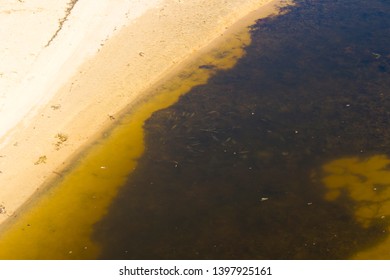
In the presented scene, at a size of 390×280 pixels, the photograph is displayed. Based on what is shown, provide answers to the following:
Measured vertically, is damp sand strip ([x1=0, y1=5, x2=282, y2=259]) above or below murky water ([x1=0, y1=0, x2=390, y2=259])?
above

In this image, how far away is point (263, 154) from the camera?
17.2 m

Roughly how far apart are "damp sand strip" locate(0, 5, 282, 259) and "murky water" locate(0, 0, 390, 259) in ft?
0.14

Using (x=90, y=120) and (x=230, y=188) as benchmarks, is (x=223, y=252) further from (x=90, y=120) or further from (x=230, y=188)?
(x=90, y=120)

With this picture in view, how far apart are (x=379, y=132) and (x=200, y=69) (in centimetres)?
952

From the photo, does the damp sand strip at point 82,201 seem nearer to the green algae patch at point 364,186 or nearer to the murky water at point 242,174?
the murky water at point 242,174

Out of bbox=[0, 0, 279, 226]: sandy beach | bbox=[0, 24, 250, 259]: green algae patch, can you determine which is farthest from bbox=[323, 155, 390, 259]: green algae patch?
bbox=[0, 0, 279, 226]: sandy beach

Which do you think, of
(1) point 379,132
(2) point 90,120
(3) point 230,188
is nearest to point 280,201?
(3) point 230,188

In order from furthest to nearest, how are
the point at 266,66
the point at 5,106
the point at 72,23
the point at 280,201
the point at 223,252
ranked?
1. the point at 72,23
2. the point at 266,66
3. the point at 5,106
4. the point at 280,201
5. the point at 223,252

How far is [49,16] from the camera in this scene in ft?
91.1

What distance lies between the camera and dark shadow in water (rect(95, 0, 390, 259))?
14211 millimetres

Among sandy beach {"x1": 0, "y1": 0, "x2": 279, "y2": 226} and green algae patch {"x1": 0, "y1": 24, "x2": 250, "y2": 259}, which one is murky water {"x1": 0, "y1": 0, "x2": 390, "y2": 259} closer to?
green algae patch {"x1": 0, "y1": 24, "x2": 250, "y2": 259}

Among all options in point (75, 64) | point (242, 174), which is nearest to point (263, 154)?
point (242, 174)

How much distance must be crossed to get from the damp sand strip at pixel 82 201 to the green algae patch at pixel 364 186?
745 centimetres

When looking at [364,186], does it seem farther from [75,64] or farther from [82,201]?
[75,64]
